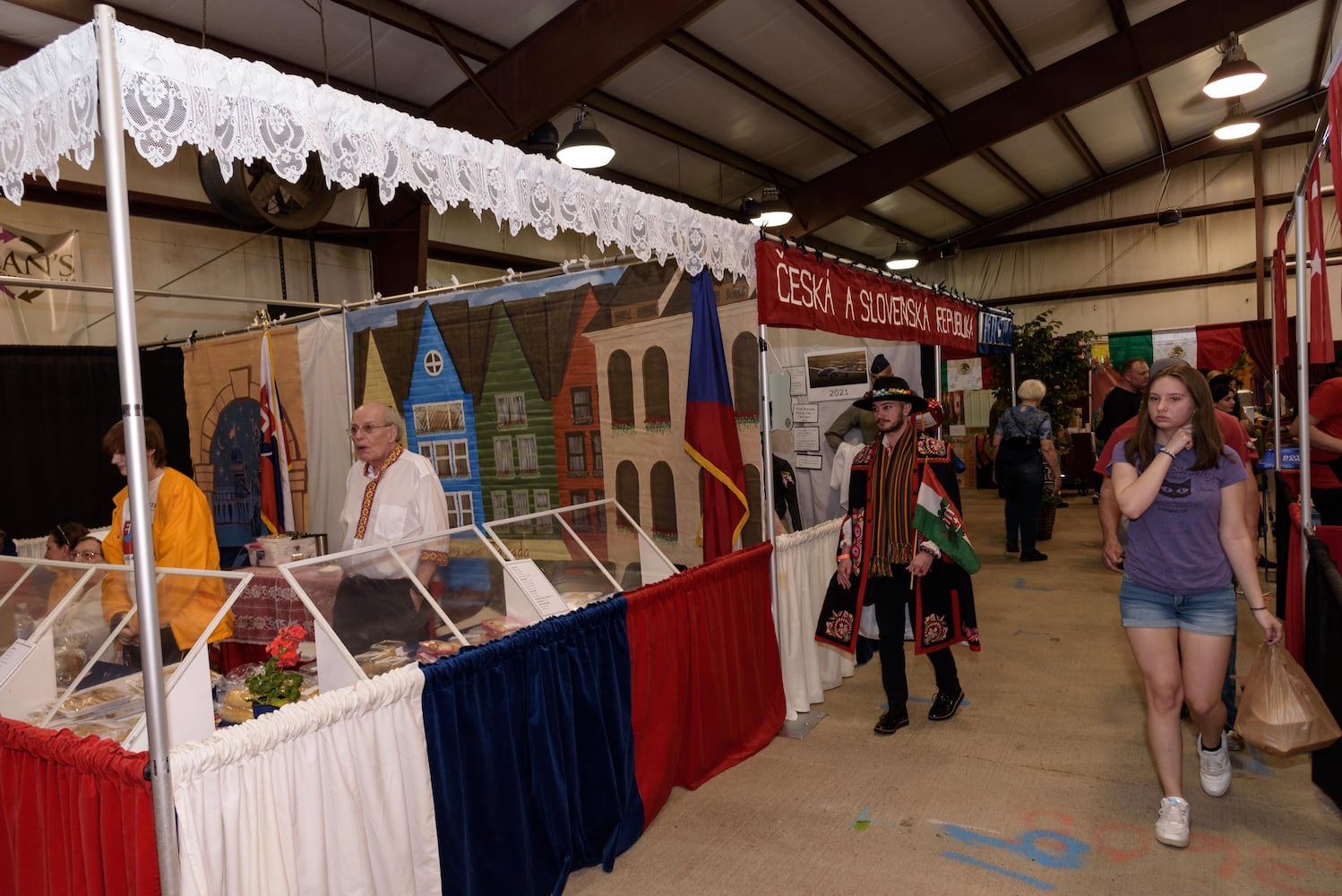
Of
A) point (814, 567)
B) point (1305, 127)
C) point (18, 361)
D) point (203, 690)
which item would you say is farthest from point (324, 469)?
point (1305, 127)

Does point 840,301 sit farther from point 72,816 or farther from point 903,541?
point 72,816

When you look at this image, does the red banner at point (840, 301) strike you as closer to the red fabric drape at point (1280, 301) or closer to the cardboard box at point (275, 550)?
the red fabric drape at point (1280, 301)

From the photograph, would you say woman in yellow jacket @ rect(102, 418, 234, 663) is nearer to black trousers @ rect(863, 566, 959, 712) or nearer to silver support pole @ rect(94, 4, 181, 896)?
silver support pole @ rect(94, 4, 181, 896)

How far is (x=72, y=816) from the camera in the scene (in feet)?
6.10

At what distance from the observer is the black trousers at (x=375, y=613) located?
7.81 feet

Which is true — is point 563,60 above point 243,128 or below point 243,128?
above

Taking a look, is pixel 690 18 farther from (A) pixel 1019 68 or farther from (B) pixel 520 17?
(A) pixel 1019 68

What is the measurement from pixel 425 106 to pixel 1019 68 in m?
6.22

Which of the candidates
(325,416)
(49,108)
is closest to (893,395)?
(49,108)

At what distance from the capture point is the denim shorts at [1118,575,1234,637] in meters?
2.42

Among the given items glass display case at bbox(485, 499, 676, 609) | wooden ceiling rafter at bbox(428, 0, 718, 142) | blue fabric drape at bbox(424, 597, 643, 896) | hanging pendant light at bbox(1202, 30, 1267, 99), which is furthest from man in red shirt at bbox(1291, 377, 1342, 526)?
hanging pendant light at bbox(1202, 30, 1267, 99)

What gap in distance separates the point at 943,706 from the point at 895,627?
21.8 inches

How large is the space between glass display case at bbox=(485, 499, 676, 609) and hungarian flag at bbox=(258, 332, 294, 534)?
11.5 ft

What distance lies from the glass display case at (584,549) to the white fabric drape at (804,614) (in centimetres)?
66
